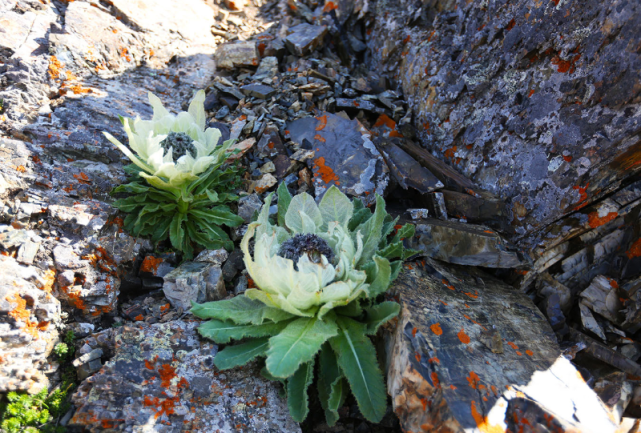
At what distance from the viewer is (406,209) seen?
334 cm

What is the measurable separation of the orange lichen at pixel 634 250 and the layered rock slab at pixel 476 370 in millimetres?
921

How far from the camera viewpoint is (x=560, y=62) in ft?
9.61

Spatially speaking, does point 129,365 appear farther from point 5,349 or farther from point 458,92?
point 458,92

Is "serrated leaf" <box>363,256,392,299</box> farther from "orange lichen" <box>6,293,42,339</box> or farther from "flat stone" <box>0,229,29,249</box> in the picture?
"flat stone" <box>0,229,29,249</box>

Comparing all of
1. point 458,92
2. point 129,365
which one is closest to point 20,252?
point 129,365

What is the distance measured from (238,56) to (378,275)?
361 cm

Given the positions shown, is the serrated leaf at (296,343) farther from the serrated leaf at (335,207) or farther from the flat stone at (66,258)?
the flat stone at (66,258)

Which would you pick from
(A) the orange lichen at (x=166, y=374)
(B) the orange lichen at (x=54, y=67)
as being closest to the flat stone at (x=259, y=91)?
(B) the orange lichen at (x=54, y=67)

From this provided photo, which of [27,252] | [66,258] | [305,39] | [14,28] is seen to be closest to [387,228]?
[66,258]

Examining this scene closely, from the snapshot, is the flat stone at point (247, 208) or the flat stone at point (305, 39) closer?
the flat stone at point (247, 208)

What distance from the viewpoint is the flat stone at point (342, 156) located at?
3.29m

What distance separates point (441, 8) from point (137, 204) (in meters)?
3.67

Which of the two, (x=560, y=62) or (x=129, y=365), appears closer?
(x=129, y=365)

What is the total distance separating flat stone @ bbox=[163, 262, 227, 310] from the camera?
8.90ft
